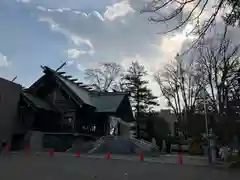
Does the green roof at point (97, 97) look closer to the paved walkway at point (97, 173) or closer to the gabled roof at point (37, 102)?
the gabled roof at point (37, 102)

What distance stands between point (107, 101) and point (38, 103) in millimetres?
8700

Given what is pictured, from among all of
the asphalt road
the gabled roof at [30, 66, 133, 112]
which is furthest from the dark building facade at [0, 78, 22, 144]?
the asphalt road

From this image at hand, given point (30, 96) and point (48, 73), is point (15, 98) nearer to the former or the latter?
point (30, 96)

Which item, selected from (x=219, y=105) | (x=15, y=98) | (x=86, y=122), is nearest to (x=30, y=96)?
(x=15, y=98)

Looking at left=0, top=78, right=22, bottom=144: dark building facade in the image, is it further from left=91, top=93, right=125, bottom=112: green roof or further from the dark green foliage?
the dark green foliage

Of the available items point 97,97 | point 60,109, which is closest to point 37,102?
point 60,109

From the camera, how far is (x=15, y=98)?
3653cm

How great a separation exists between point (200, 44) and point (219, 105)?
34106 mm

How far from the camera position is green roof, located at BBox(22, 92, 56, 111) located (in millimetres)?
36031

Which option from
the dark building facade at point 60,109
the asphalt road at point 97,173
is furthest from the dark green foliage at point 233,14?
the dark building facade at point 60,109

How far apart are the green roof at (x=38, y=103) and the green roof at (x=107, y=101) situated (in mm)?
5507

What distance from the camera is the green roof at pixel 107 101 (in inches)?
1543

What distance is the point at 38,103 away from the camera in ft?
120

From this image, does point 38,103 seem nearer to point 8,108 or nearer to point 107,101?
point 8,108
